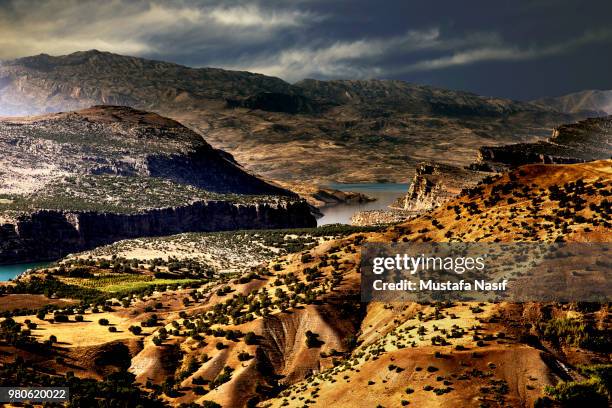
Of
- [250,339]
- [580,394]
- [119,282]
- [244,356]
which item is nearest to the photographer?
[580,394]

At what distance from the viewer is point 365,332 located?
70.7 meters

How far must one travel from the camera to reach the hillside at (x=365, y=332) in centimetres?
5188

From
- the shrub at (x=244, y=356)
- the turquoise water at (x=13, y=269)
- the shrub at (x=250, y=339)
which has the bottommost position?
the turquoise water at (x=13, y=269)

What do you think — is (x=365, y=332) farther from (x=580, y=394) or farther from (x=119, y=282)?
(x=119, y=282)

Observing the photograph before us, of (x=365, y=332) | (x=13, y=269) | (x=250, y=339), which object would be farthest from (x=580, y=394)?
(x=13, y=269)

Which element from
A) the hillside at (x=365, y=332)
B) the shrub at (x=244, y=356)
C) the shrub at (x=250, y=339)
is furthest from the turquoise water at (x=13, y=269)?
the shrub at (x=244, y=356)

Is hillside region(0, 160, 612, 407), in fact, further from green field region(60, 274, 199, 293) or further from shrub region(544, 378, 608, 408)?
green field region(60, 274, 199, 293)

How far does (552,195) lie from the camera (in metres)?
78.4

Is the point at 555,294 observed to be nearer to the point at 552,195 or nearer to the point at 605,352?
the point at 605,352

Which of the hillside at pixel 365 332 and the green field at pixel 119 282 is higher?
the hillside at pixel 365 332

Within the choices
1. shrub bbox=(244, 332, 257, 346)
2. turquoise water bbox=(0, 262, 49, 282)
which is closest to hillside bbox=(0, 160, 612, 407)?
shrub bbox=(244, 332, 257, 346)

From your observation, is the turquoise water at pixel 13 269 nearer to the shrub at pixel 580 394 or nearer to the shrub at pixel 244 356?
the shrub at pixel 244 356

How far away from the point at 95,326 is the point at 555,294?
56.2m

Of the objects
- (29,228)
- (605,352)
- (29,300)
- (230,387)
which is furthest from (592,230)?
(29,228)
